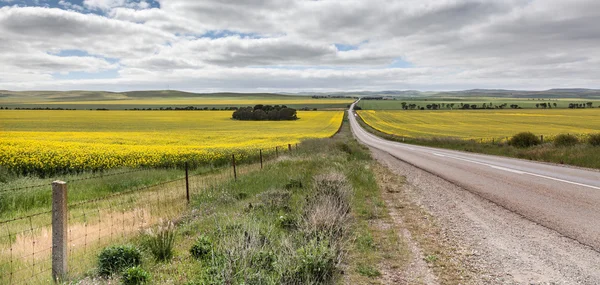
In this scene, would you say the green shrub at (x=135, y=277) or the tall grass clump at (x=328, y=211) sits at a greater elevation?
the tall grass clump at (x=328, y=211)

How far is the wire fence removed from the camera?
587 centimetres

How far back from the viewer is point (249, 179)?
42.4 feet

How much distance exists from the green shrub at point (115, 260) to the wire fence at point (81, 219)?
231mm

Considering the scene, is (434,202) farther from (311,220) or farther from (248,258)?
(248,258)

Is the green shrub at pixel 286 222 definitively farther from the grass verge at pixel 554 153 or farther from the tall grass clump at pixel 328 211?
the grass verge at pixel 554 153

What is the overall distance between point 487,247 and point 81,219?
31.8ft

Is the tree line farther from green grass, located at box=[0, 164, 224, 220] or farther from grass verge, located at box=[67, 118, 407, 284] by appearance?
grass verge, located at box=[67, 118, 407, 284]

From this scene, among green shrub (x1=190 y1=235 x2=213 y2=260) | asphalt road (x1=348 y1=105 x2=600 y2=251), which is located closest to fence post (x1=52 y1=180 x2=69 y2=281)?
green shrub (x1=190 y1=235 x2=213 y2=260)

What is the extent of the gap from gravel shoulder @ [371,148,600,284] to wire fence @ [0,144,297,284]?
525 centimetres

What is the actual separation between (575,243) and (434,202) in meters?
3.93

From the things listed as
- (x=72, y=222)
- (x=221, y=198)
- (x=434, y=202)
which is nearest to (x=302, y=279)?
(x=221, y=198)

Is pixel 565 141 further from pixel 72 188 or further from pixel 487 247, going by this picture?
pixel 72 188

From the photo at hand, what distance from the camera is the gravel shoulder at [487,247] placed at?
5039 mm

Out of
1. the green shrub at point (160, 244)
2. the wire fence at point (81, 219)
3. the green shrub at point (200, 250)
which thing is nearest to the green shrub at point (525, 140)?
the wire fence at point (81, 219)
